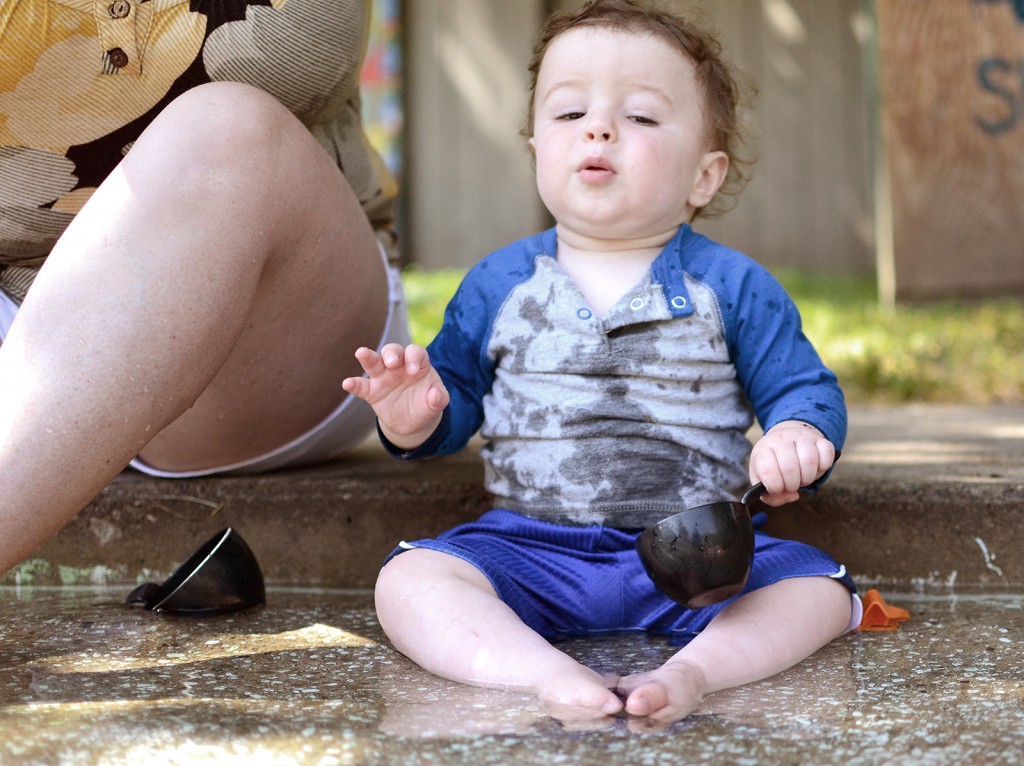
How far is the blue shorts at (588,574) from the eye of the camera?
5.11ft

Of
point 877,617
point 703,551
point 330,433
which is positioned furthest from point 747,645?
point 330,433

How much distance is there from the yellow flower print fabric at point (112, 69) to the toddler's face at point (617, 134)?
0.97 feet

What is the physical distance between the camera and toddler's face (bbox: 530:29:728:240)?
1.70 metres

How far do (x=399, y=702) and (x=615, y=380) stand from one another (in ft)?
1.82

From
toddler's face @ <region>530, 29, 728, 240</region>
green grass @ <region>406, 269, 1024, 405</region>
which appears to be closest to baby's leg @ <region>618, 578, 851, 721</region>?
toddler's face @ <region>530, 29, 728, 240</region>

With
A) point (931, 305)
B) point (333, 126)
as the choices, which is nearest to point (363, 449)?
point (333, 126)

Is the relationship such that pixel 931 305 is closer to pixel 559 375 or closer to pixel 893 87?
pixel 893 87

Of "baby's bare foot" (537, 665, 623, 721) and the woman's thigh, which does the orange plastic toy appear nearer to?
"baby's bare foot" (537, 665, 623, 721)

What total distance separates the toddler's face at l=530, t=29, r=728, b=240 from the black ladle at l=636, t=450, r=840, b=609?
1.58ft

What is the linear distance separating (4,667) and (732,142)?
48.6 inches

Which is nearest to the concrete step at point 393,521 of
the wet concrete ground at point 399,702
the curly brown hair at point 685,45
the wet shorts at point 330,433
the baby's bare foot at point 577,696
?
the wet shorts at point 330,433

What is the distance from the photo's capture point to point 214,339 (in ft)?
4.62

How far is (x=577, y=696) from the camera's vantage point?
124 cm

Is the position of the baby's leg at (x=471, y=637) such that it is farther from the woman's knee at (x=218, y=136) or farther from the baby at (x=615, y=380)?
the woman's knee at (x=218, y=136)
